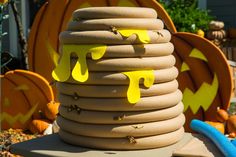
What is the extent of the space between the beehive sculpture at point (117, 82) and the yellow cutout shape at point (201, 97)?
8.13 ft

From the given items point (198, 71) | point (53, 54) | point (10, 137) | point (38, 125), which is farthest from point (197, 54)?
point (10, 137)

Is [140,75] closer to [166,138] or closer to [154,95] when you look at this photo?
[154,95]

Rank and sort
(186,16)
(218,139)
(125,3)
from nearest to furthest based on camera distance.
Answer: (218,139), (125,3), (186,16)

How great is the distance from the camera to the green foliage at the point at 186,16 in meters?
9.02

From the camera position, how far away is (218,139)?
226 cm

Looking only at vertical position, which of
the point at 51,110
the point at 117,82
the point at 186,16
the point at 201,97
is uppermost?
the point at 117,82

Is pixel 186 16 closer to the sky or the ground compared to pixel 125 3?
closer to the ground

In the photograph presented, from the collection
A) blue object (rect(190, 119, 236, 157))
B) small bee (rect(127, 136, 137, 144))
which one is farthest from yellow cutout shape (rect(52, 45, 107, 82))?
blue object (rect(190, 119, 236, 157))

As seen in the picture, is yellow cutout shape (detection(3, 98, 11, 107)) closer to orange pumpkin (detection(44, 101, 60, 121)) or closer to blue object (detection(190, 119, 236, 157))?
orange pumpkin (detection(44, 101, 60, 121))

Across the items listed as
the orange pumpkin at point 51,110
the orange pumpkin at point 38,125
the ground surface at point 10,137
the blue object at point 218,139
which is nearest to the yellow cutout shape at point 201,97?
the orange pumpkin at point 51,110

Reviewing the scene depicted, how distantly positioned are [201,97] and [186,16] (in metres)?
4.72

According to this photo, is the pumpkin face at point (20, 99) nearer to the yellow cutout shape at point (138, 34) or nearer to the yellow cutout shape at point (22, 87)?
the yellow cutout shape at point (22, 87)

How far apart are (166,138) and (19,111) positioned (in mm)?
3253

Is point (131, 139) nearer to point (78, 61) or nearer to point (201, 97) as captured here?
point (78, 61)
